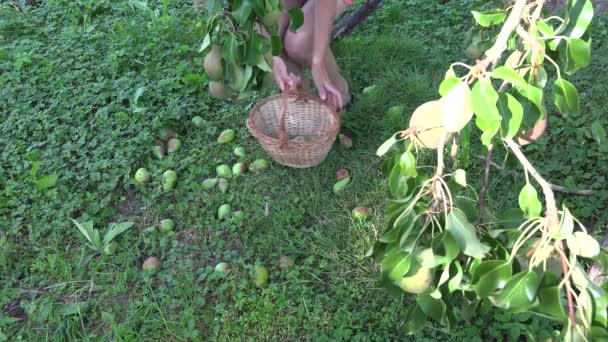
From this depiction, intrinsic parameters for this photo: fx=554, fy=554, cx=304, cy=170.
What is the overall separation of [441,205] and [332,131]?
4.28ft

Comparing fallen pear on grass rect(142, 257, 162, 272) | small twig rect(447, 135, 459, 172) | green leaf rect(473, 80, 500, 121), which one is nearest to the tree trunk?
fallen pear on grass rect(142, 257, 162, 272)

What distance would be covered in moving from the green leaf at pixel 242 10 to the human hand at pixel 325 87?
113 cm

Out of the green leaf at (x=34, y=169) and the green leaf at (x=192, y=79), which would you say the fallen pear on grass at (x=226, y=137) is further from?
the green leaf at (x=34, y=169)

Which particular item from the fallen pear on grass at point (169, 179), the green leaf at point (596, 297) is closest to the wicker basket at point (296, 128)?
the fallen pear on grass at point (169, 179)

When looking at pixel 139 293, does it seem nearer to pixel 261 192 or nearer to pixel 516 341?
pixel 261 192

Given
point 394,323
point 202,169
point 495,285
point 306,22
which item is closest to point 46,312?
point 202,169

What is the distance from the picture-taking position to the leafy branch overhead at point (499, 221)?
808 millimetres

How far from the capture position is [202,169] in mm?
2541

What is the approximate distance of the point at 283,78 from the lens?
2375 mm

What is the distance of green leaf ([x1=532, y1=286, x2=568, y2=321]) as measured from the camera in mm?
802

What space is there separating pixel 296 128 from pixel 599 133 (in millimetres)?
1291

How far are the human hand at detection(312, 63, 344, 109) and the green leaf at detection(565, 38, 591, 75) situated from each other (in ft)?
4.97

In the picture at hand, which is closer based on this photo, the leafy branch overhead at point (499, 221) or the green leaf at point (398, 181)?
the leafy branch overhead at point (499, 221)

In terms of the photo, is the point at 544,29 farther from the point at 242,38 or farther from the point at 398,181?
the point at 242,38
